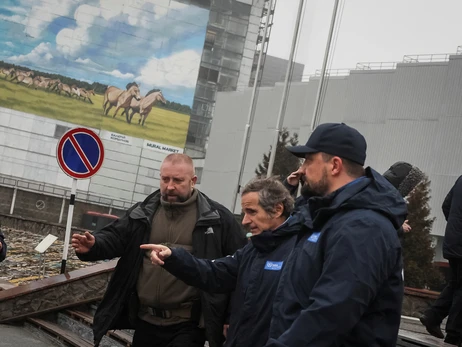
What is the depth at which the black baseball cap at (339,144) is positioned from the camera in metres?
3.56

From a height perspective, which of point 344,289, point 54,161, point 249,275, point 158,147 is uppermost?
point 158,147

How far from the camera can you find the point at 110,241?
604 centimetres

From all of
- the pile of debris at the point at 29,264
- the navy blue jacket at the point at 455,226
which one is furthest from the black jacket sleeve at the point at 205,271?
the pile of debris at the point at 29,264

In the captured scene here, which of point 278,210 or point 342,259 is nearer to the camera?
point 342,259

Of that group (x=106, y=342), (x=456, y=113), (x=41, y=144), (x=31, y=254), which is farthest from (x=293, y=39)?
(x=41, y=144)

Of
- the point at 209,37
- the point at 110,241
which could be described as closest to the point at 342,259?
the point at 110,241

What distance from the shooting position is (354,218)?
11.0ft

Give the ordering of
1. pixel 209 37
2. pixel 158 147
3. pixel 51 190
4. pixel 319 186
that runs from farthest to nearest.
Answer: pixel 209 37 < pixel 158 147 < pixel 51 190 < pixel 319 186

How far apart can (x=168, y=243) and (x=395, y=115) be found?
17.6 m

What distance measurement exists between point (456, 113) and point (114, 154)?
49.7 m

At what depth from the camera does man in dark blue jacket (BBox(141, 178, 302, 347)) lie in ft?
14.8

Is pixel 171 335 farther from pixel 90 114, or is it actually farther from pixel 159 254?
pixel 90 114

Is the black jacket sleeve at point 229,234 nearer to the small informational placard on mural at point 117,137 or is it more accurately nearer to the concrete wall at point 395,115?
the concrete wall at point 395,115

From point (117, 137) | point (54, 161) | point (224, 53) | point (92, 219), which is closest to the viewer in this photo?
point (92, 219)
